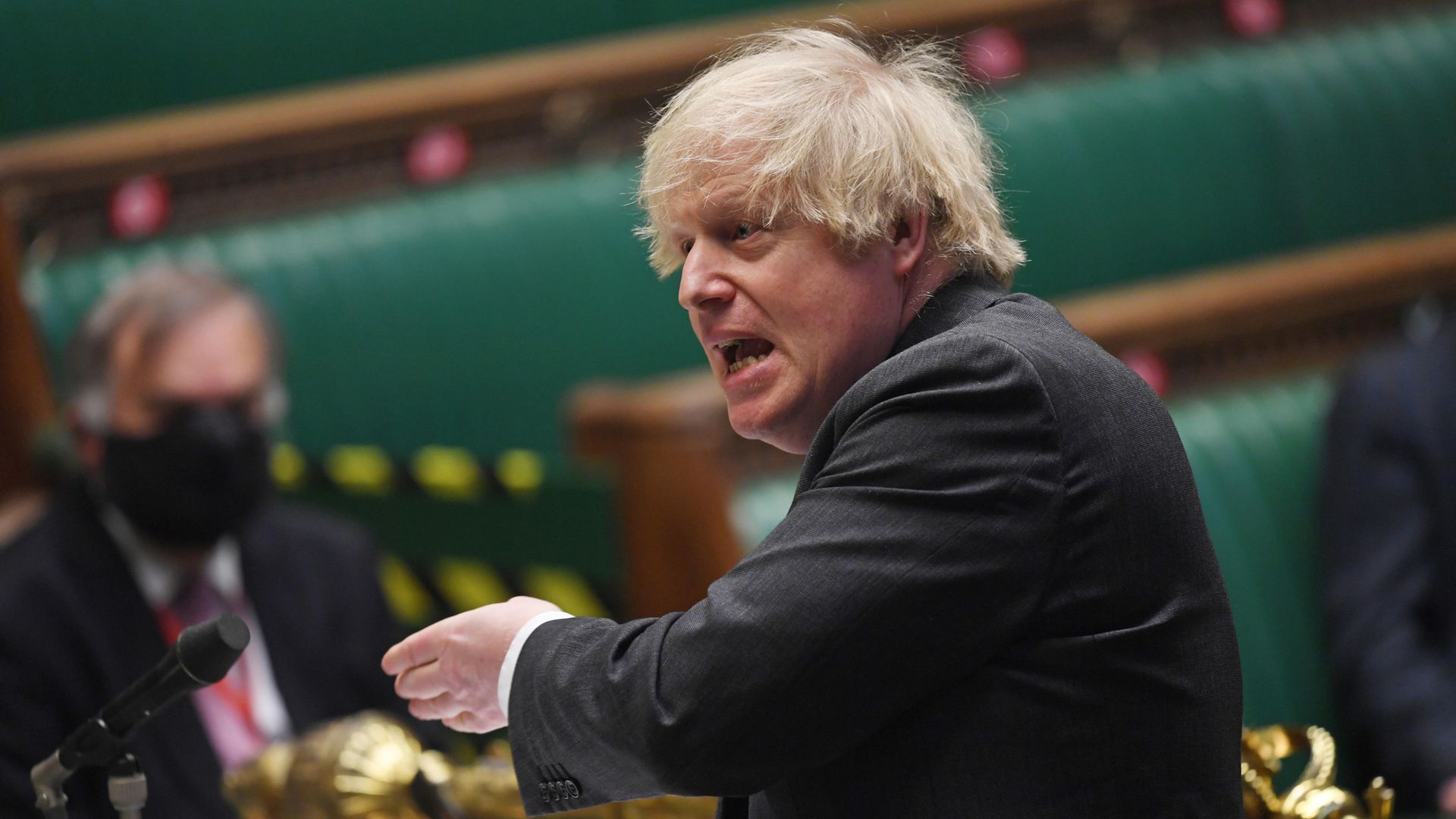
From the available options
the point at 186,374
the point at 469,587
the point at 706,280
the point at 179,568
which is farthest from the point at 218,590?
the point at 706,280

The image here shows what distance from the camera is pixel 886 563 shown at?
94cm

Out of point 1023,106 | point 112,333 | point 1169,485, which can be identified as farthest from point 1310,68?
point 1169,485

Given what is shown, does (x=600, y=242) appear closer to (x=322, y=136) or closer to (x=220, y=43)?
(x=322, y=136)

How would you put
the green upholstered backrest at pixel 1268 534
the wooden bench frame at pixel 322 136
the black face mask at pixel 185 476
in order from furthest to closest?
1. the wooden bench frame at pixel 322 136
2. the green upholstered backrest at pixel 1268 534
3. the black face mask at pixel 185 476

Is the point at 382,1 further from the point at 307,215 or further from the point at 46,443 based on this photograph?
the point at 46,443

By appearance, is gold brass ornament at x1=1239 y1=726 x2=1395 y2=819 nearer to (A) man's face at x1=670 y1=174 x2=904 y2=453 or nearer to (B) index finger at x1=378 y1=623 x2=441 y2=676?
(A) man's face at x1=670 y1=174 x2=904 y2=453

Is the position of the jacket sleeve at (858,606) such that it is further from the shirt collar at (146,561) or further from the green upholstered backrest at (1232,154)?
the green upholstered backrest at (1232,154)

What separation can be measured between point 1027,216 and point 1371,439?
1.06 metres

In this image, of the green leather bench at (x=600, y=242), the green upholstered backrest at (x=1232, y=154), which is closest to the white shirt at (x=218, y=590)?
the green leather bench at (x=600, y=242)

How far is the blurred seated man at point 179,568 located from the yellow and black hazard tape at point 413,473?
234mm

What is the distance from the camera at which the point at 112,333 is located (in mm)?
2264

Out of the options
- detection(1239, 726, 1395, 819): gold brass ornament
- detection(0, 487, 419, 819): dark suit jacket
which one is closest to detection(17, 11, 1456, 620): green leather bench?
detection(0, 487, 419, 819): dark suit jacket

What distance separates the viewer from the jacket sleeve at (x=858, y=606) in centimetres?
94

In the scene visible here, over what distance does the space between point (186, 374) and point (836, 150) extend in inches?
55.3
